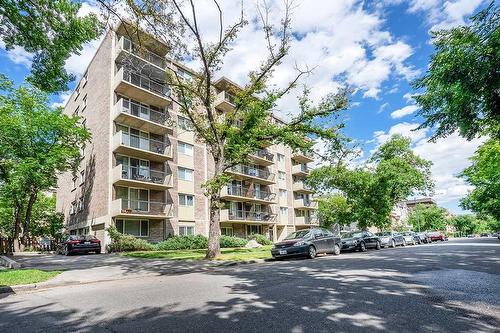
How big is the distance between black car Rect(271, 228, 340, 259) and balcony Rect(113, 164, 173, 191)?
14052 mm

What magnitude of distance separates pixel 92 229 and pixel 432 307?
89.3 feet

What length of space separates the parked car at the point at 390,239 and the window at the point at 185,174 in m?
19.0

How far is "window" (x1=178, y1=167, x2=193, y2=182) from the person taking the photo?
30.6 metres

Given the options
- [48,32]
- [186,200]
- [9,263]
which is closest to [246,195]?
[186,200]

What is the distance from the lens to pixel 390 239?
30.5 metres

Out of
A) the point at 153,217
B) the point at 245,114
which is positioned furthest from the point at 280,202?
the point at 245,114

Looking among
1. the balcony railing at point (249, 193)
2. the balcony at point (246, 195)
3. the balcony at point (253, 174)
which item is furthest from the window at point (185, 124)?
the balcony railing at point (249, 193)

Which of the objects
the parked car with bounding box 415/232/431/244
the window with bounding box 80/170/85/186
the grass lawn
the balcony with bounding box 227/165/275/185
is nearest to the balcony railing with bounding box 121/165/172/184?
the window with bounding box 80/170/85/186

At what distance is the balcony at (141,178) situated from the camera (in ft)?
80.4

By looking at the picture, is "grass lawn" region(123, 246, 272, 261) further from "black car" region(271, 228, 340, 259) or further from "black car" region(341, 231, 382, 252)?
"black car" region(341, 231, 382, 252)

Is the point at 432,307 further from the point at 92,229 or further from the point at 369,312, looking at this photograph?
the point at 92,229

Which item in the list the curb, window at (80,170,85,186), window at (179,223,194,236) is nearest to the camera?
the curb

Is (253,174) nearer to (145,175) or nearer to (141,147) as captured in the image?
(145,175)

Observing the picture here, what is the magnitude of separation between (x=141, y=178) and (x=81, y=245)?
6665 millimetres
